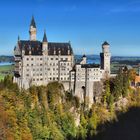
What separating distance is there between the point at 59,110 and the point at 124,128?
16.0 m

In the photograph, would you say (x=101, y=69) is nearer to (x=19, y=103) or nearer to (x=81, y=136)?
(x=81, y=136)

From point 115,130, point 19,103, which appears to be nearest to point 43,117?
point 19,103

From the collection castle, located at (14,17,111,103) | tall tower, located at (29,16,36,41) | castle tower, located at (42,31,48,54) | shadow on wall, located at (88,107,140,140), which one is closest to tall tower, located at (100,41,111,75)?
castle, located at (14,17,111,103)

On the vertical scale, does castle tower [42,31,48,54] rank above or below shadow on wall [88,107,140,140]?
above

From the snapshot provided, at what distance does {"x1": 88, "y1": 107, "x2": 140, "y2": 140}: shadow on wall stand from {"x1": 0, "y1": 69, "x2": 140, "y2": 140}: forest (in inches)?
18.3

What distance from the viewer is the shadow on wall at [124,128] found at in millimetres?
89625

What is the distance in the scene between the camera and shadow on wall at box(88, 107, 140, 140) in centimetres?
8962

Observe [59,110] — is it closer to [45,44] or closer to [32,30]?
[45,44]

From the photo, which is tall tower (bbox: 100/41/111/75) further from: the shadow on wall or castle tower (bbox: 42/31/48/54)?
castle tower (bbox: 42/31/48/54)

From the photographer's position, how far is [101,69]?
92.8 meters

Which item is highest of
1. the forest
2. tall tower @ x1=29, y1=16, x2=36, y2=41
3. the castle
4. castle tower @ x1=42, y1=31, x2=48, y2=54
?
tall tower @ x1=29, y1=16, x2=36, y2=41

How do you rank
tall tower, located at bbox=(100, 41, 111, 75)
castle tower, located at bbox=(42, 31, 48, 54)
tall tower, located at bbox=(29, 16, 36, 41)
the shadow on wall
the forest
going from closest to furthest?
the forest < castle tower, located at bbox=(42, 31, 48, 54) < the shadow on wall < tall tower, located at bbox=(29, 16, 36, 41) < tall tower, located at bbox=(100, 41, 111, 75)

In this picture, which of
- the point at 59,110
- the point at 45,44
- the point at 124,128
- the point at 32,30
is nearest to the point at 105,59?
the point at 45,44

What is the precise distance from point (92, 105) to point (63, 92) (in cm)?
746
